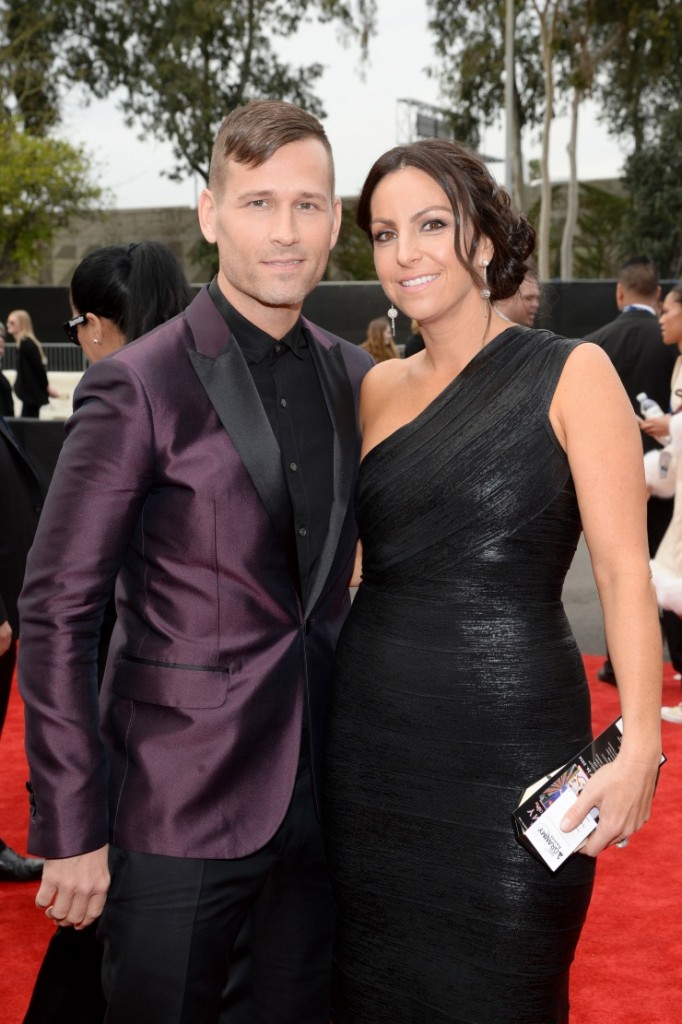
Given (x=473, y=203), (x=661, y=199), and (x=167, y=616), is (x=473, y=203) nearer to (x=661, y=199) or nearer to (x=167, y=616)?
(x=167, y=616)

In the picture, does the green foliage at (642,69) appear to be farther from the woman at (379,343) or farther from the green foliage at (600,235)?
the woman at (379,343)

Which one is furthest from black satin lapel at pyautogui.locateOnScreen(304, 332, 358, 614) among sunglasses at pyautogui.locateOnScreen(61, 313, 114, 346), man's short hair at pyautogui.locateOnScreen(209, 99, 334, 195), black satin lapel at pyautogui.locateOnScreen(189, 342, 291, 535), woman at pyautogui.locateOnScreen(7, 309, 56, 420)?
woman at pyautogui.locateOnScreen(7, 309, 56, 420)

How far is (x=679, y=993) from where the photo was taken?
11.1 feet

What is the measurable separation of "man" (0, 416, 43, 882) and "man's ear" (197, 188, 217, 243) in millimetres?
1930

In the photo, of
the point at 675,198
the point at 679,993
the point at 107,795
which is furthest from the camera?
the point at 675,198

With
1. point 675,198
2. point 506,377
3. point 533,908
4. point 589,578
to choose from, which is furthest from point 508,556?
point 675,198

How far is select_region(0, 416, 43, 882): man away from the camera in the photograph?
4.06m

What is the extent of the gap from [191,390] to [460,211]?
633 millimetres

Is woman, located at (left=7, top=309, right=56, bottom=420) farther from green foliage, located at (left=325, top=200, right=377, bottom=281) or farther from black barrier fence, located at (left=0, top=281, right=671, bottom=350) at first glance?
green foliage, located at (left=325, top=200, right=377, bottom=281)

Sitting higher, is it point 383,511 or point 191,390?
point 191,390

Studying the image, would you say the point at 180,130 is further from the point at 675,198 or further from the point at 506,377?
the point at 506,377

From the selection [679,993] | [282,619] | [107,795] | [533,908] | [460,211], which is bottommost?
[679,993]

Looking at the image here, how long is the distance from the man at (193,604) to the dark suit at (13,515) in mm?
2000

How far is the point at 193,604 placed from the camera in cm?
206
